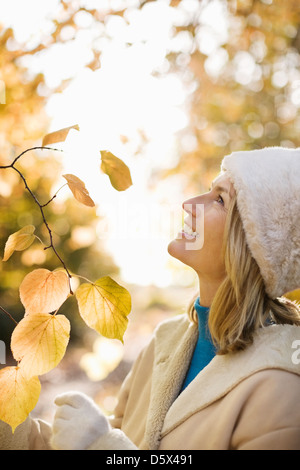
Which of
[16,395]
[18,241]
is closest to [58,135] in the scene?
[18,241]

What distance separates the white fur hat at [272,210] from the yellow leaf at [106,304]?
57 cm

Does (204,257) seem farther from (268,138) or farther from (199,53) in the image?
(268,138)

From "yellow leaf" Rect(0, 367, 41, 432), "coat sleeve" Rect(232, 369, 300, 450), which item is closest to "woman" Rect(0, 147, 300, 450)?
"coat sleeve" Rect(232, 369, 300, 450)

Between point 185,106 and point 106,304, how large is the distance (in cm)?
430

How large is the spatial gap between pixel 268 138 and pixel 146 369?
442 centimetres

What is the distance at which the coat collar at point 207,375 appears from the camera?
4.24 feet

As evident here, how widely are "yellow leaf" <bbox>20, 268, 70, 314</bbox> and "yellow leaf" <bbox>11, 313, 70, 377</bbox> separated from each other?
41mm

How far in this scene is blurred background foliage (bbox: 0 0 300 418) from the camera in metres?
2.59

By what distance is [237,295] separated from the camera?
143 cm

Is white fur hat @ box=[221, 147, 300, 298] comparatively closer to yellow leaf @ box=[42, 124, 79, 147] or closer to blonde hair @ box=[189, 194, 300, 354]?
blonde hair @ box=[189, 194, 300, 354]

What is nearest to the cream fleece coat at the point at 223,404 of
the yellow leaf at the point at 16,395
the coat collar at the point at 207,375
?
the coat collar at the point at 207,375

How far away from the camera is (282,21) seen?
3725 mm

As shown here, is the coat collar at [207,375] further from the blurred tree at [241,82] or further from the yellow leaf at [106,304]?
the blurred tree at [241,82]

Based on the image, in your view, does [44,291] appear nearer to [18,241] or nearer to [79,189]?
[18,241]
